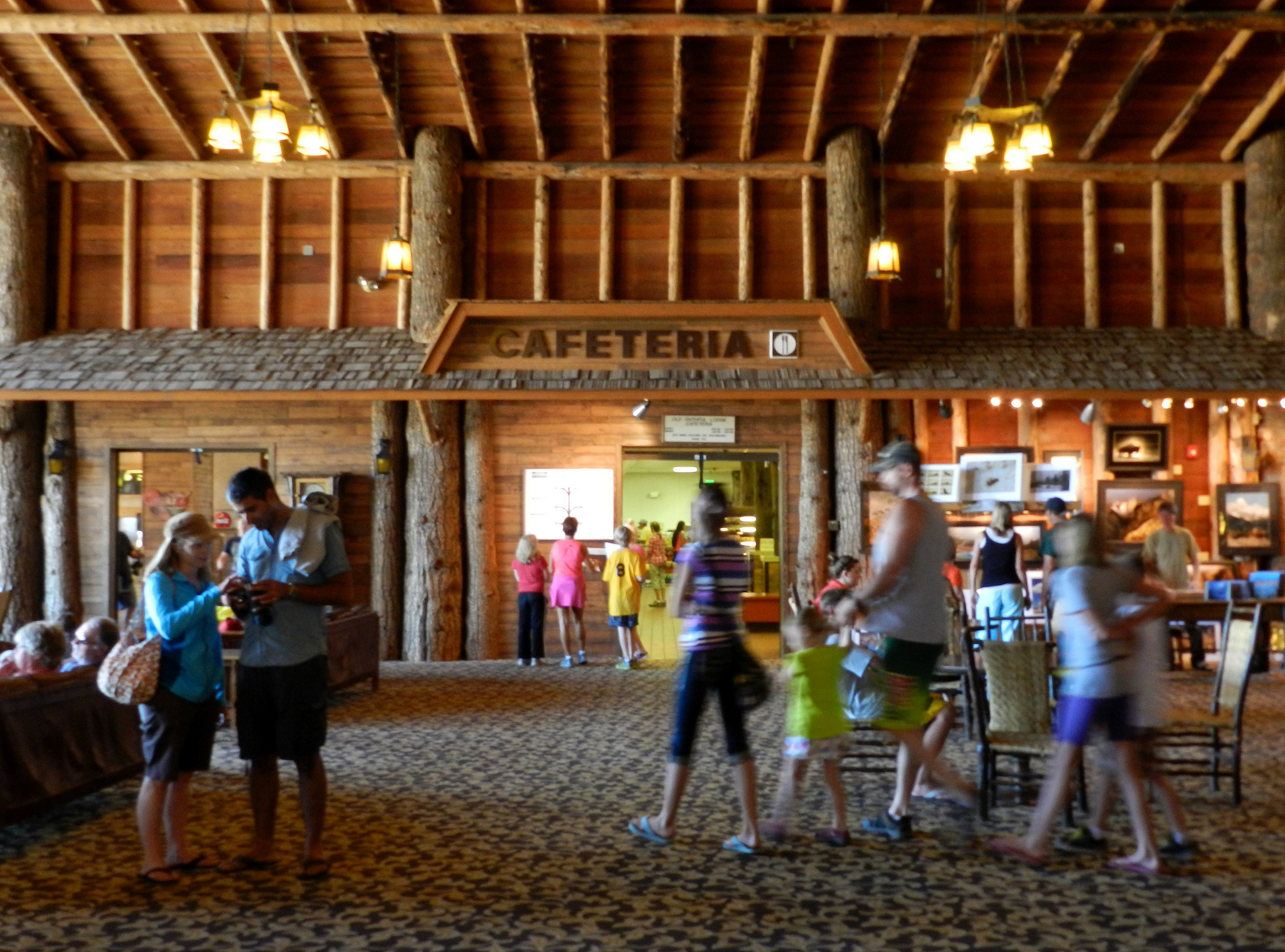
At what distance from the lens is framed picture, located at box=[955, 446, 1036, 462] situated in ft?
42.8

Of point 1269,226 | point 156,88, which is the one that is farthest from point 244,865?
point 1269,226

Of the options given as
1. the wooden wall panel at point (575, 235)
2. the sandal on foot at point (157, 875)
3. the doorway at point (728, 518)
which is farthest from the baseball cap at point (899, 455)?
the wooden wall panel at point (575, 235)

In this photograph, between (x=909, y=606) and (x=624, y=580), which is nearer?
(x=909, y=606)

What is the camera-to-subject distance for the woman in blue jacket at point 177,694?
4883 mm

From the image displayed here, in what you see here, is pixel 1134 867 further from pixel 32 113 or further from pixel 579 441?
pixel 32 113

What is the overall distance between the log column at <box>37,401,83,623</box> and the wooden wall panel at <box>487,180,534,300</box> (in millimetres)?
5173

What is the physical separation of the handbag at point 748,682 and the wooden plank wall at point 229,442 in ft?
28.8

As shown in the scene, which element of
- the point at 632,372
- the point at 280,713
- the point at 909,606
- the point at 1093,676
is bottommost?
the point at 280,713

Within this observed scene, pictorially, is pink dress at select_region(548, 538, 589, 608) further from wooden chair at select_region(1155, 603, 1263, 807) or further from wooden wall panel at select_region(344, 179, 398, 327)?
wooden chair at select_region(1155, 603, 1263, 807)

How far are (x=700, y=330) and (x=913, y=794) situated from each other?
6.63 meters

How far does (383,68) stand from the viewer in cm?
1214

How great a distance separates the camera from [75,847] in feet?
18.2

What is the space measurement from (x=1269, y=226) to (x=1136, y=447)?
2.82 metres

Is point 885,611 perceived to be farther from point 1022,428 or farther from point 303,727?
point 1022,428
